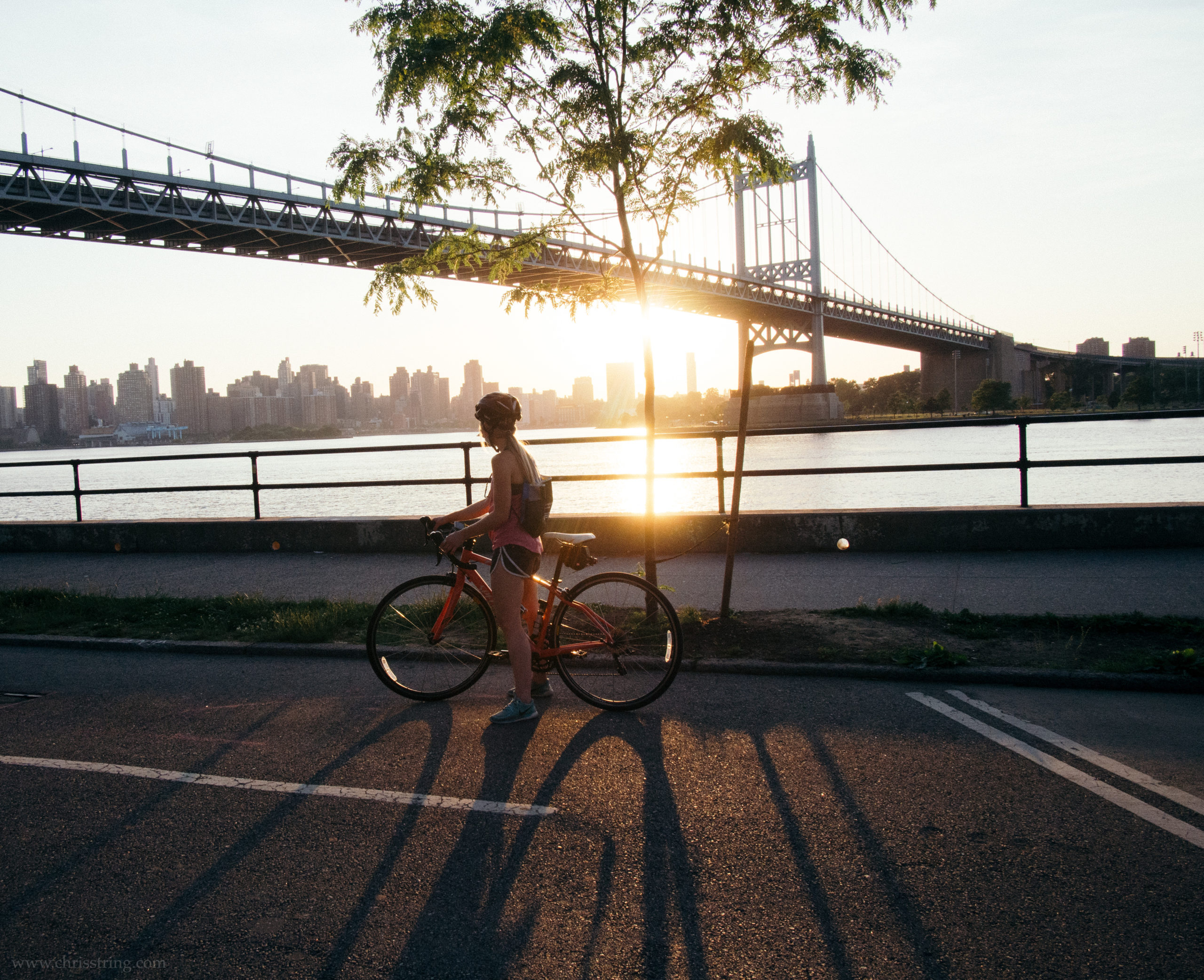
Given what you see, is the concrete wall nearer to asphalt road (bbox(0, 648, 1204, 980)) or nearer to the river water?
the river water

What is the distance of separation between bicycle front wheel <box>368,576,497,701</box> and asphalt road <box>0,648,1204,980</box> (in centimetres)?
25

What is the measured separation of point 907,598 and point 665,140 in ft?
12.7

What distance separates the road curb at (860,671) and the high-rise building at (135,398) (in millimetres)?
128628

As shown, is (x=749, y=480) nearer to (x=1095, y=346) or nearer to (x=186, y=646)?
(x=186, y=646)

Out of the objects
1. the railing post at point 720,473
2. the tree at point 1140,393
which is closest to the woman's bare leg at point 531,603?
the railing post at point 720,473

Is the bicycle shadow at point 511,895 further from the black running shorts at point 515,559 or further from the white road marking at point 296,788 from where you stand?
the black running shorts at point 515,559

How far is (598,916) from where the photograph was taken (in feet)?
8.54

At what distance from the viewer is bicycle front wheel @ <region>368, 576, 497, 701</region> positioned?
4.82 metres

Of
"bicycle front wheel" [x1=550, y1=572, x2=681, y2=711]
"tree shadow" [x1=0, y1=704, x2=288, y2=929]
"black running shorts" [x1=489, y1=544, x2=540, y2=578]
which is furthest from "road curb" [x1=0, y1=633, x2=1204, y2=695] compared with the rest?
"tree shadow" [x1=0, y1=704, x2=288, y2=929]

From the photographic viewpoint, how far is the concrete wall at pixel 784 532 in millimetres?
8055

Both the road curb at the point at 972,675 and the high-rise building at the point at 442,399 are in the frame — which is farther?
the high-rise building at the point at 442,399

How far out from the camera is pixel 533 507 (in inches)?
170

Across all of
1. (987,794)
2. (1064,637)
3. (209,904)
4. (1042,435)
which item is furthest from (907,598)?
(1042,435)

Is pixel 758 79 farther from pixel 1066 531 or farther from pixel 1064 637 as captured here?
pixel 1066 531
